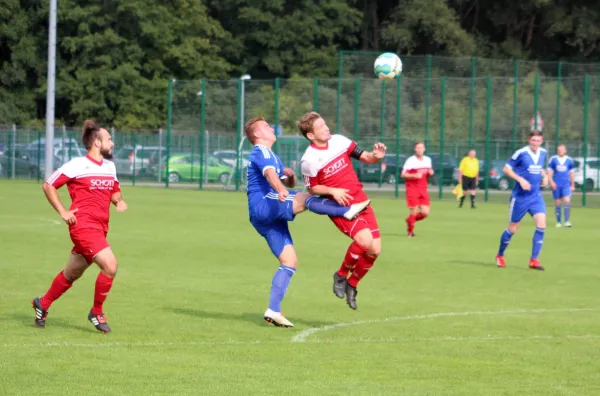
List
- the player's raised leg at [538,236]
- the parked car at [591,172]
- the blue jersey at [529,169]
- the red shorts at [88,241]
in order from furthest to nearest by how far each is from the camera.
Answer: the parked car at [591,172] < the blue jersey at [529,169] < the player's raised leg at [538,236] < the red shorts at [88,241]

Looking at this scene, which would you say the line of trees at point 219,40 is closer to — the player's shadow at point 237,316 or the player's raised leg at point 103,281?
the player's shadow at point 237,316

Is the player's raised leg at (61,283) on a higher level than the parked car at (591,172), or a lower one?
lower

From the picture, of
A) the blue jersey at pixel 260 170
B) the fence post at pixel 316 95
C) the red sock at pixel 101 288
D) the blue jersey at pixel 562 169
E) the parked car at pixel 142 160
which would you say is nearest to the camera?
the red sock at pixel 101 288

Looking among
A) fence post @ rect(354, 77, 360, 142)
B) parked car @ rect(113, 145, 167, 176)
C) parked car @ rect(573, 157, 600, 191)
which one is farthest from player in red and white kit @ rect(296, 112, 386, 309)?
parked car @ rect(113, 145, 167, 176)

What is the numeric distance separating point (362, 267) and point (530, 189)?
615cm

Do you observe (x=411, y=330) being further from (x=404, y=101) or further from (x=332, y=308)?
(x=404, y=101)

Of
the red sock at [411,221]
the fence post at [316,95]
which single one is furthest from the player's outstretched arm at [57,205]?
the fence post at [316,95]

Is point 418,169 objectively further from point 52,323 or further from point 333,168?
point 52,323

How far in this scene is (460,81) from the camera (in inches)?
1695

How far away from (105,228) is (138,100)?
55.0 meters

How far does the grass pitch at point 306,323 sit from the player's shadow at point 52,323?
19 mm

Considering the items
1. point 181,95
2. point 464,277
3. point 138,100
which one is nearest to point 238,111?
point 181,95

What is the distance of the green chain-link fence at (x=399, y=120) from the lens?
41.9 metres

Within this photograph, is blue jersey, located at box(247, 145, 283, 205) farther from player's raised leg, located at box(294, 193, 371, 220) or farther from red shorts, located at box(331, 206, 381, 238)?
red shorts, located at box(331, 206, 381, 238)
